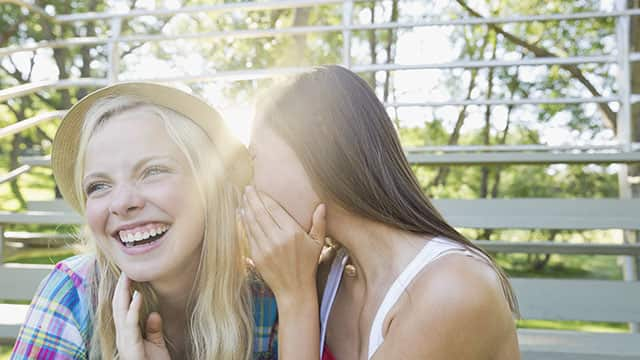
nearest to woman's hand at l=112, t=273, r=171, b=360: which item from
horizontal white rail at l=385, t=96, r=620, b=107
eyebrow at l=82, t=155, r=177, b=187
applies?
eyebrow at l=82, t=155, r=177, b=187

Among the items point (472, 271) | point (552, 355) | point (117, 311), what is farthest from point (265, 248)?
point (552, 355)

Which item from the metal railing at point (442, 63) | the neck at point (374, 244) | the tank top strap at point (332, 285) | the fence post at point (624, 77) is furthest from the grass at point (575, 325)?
the neck at point (374, 244)

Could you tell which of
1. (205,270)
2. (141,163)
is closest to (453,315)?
(205,270)

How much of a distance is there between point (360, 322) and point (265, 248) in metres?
0.29

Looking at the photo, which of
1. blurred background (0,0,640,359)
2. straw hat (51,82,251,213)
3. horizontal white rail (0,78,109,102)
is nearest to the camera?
straw hat (51,82,251,213)

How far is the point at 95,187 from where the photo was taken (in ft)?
4.33

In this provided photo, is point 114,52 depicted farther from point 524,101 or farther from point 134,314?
point 134,314

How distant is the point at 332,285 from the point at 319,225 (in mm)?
217

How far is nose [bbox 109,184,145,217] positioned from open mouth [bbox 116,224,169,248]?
4 centimetres

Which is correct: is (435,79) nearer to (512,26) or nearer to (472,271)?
(512,26)

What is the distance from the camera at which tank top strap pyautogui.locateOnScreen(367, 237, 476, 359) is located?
1188mm

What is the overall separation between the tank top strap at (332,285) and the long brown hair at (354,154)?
0.71ft

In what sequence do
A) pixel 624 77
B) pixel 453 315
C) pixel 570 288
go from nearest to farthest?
pixel 453 315 < pixel 570 288 < pixel 624 77

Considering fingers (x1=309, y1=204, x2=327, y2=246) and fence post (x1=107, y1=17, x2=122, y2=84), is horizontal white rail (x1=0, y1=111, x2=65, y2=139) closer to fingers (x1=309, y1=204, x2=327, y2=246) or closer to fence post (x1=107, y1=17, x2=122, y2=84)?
fence post (x1=107, y1=17, x2=122, y2=84)
